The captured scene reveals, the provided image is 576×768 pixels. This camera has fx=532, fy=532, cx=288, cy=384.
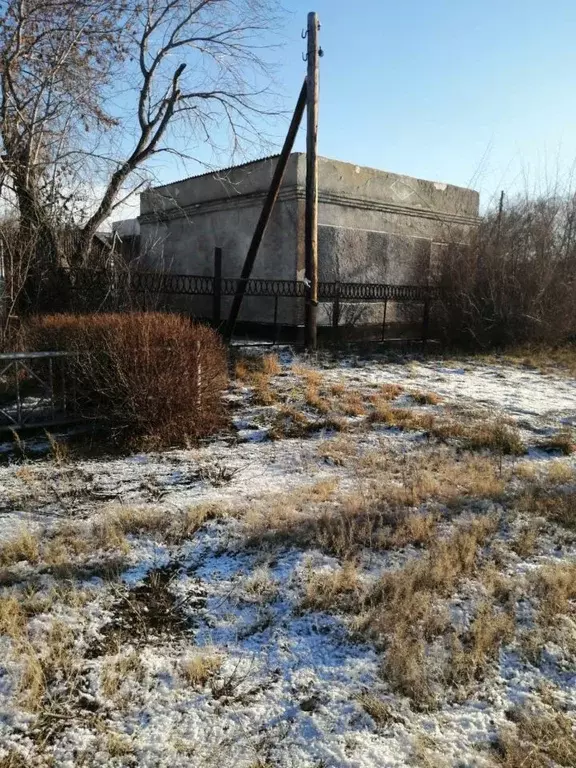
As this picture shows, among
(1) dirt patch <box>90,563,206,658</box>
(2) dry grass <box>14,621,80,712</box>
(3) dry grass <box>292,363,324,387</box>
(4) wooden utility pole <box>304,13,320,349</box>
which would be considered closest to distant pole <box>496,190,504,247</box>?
(4) wooden utility pole <box>304,13,320,349</box>

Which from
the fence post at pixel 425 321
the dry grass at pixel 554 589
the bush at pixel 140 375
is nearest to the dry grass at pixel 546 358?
the fence post at pixel 425 321

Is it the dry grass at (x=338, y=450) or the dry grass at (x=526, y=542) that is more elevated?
the dry grass at (x=338, y=450)

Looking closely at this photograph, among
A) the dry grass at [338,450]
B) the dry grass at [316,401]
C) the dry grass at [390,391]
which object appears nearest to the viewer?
the dry grass at [338,450]

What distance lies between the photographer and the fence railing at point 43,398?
5.43 metres

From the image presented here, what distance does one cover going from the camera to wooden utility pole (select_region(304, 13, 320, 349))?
9.11 meters

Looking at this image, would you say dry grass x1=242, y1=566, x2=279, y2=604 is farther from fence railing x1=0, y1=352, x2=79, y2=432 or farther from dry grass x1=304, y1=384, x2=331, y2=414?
dry grass x1=304, y1=384, x2=331, y2=414

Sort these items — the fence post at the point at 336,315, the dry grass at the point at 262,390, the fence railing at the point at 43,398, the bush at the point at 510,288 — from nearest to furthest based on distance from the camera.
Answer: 1. the fence railing at the point at 43,398
2. the dry grass at the point at 262,390
3. the fence post at the point at 336,315
4. the bush at the point at 510,288

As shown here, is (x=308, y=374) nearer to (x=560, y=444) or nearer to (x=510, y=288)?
(x=560, y=444)

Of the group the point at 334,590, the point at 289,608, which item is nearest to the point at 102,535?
the point at 289,608

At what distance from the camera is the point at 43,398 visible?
231 inches

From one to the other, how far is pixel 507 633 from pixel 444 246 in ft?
42.0

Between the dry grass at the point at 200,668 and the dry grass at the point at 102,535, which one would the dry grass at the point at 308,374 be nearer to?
the dry grass at the point at 102,535

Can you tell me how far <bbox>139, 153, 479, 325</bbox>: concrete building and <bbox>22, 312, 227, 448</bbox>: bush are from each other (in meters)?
5.84

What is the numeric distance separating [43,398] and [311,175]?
6264 mm
